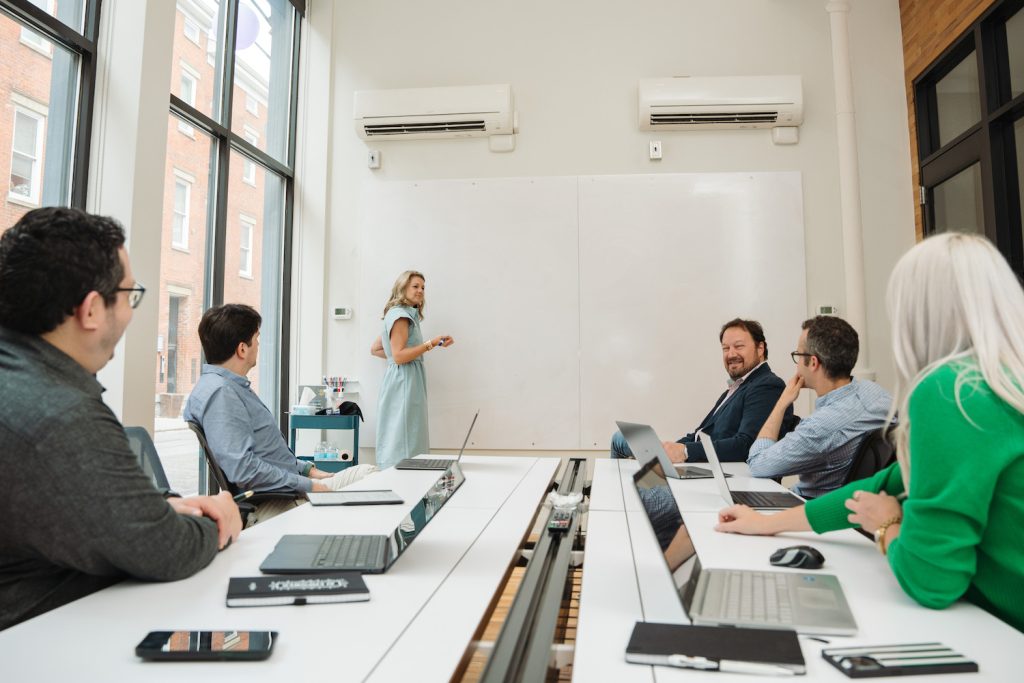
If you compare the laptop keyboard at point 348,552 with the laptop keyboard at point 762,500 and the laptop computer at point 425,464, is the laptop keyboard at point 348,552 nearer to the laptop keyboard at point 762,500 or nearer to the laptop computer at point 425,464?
the laptop keyboard at point 762,500

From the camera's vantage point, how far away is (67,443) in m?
1.00

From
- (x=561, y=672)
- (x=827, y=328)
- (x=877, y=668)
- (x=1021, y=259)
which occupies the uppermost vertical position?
(x=1021, y=259)

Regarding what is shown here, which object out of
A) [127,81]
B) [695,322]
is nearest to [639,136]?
[695,322]

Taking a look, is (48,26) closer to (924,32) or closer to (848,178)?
(848,178)

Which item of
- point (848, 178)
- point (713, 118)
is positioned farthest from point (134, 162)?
point (848, 178)

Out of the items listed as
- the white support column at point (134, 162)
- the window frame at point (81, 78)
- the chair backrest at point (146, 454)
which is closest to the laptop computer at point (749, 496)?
the chair backrest at point (146, 454)

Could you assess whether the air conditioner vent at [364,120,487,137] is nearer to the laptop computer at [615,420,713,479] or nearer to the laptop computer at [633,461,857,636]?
the laptop computer at [615,420,713,479]

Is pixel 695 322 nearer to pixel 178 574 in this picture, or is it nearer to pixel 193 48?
pixel 193 48

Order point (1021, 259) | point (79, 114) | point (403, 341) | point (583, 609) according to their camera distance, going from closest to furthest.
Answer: point (583, 609) < point (79, 114) < point (1021, 259) < point (403, 341)

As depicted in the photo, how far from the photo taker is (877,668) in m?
0.80

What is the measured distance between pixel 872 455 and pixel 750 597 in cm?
110

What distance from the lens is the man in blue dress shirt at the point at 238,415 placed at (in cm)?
228

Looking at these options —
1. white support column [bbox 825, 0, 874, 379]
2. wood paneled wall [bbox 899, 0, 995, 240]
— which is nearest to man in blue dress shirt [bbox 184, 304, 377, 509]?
white support column [bbox 825, 0, 874, 379]

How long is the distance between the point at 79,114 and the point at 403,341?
1.94 metres
